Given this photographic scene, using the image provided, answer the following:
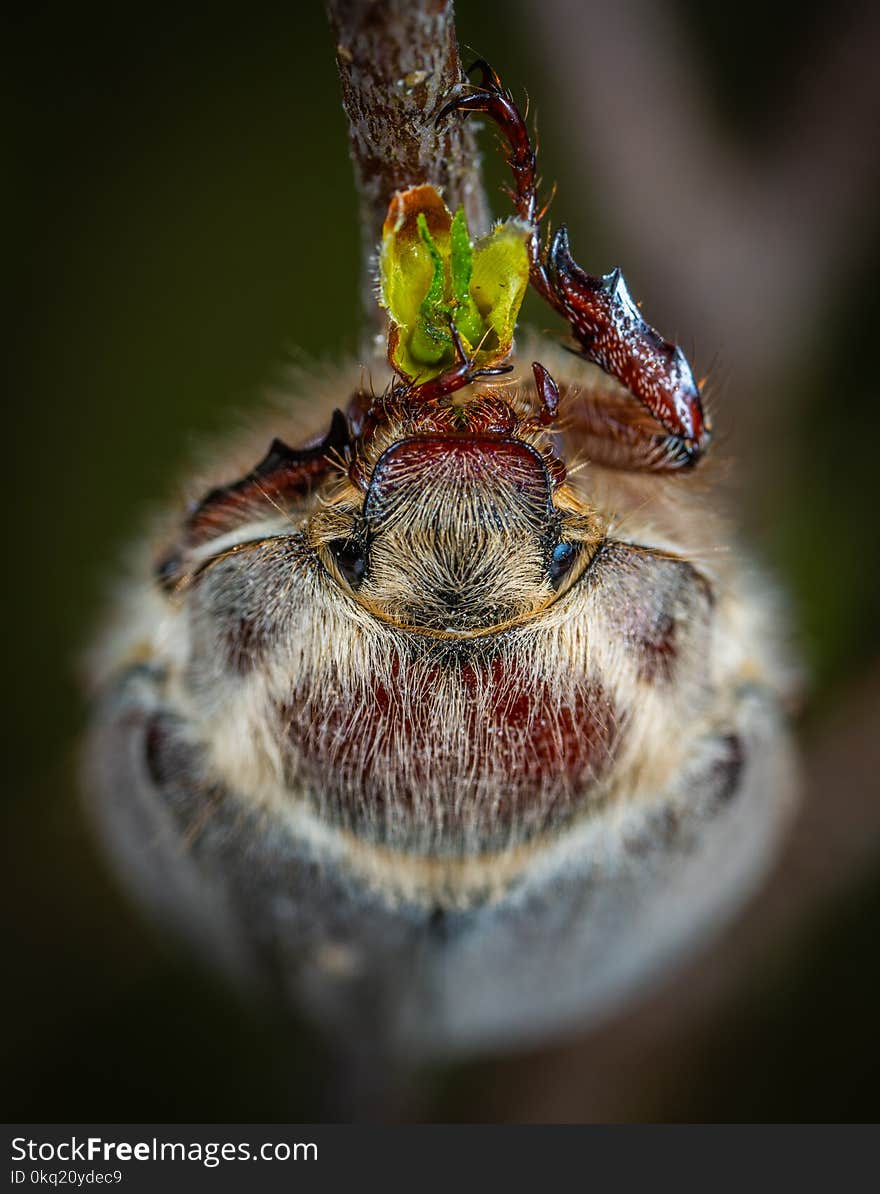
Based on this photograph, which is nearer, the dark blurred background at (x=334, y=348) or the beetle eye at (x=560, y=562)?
the beetle eye at (x=560, y=562)

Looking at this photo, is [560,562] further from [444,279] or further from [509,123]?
→ [509,123]

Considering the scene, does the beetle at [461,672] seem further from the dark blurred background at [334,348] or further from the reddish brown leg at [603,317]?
the dark blurred background at [334,348]

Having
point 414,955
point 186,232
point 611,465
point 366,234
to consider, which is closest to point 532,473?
point 611,465

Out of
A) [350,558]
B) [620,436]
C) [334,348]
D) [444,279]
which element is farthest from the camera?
[334,348]

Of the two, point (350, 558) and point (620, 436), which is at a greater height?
point (620, 436)

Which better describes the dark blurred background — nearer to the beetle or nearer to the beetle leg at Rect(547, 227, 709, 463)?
the beetle

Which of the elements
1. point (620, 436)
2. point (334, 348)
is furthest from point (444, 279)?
point (334, 348)

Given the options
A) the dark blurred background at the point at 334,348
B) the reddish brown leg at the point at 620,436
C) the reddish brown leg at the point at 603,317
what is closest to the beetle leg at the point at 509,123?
the reddish brown leg at the point at 603,317
